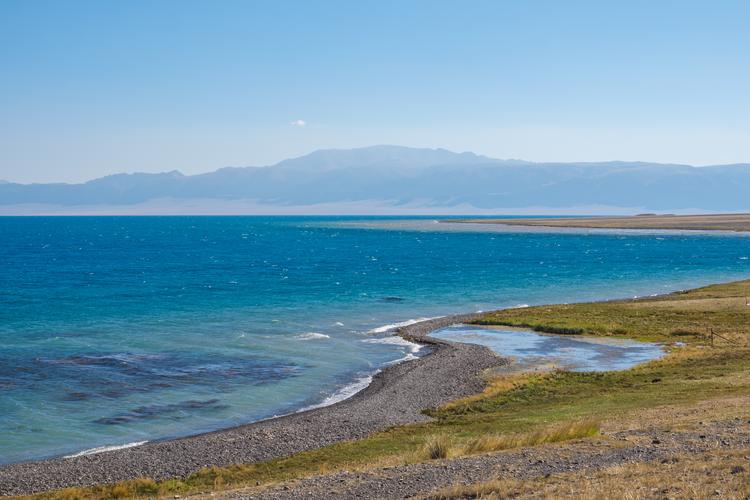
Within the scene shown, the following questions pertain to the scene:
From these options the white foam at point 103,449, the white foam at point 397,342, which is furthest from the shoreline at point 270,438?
the white foam at point 397,342

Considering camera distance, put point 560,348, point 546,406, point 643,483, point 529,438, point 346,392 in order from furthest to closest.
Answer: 1. point 560,348
2. point 346,392
3. point 546,406
4. point 529,438
5. point 643,483

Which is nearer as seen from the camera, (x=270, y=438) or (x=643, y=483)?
(x=643, y=483)

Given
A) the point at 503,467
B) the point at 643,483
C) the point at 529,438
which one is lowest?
the point at 529,438

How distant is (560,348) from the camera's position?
2111 inches

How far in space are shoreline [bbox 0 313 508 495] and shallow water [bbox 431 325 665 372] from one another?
5046 millimetres

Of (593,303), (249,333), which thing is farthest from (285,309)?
(593,303)

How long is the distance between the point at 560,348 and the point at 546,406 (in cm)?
1986

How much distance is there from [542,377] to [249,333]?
27.7m

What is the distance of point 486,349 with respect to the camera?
174ft

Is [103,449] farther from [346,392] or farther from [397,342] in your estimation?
[397,342]

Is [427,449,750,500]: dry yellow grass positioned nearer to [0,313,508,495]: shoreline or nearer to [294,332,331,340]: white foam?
[0,313,508,495]: shoreline

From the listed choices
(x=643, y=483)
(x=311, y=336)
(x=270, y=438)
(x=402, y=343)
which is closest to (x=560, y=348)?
(x=402, y=343)

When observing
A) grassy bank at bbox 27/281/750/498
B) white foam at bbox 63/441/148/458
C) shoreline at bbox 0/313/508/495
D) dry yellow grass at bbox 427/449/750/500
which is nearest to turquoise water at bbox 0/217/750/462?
white foam at bbox 63/441/148/458

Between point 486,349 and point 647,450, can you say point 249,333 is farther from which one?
point 647,450
